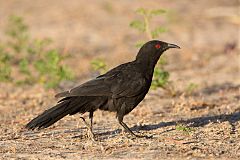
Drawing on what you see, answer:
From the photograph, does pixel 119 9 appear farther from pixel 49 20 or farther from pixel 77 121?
pixel 77 121

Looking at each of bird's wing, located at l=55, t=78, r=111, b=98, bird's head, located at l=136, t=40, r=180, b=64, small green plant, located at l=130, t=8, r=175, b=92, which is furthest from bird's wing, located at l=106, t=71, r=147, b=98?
small green plant, located at l=130, t=8, r=175, b=92

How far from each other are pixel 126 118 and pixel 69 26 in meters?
11.5

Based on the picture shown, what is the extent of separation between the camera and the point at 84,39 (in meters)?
19.5

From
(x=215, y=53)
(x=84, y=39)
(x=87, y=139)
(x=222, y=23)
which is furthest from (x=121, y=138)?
(x=222, y=23)

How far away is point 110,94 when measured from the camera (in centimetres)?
785

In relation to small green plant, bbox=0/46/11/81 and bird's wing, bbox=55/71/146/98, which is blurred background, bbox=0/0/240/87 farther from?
bird's wing, bbox=55/71/146/98

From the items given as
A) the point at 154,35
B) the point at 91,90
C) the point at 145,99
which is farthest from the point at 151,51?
the point at 145,99

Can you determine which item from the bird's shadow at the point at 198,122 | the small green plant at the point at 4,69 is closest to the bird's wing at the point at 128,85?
the bird's shadow at the point at 198,122

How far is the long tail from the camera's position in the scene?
24.3 feet

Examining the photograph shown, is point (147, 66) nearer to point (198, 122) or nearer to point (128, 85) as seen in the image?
Answer: point (128, 85)

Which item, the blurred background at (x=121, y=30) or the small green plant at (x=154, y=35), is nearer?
the small green plant at (x=154, y=35)

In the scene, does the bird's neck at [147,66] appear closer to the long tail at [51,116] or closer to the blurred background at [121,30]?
the long tail at [51,116]

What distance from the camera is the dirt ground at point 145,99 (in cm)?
721

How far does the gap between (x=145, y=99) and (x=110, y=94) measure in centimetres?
399
